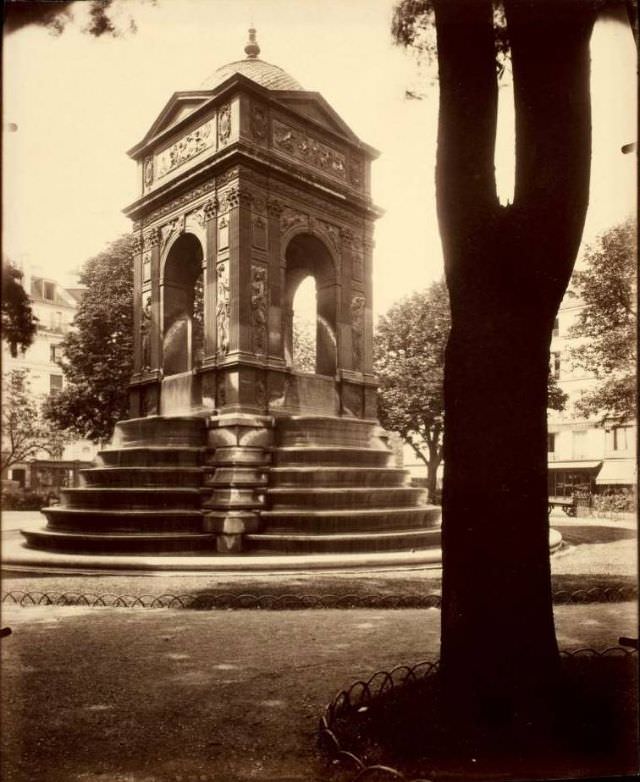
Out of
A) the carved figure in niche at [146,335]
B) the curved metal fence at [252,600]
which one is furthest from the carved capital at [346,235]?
the curved metal fence at [252,600]

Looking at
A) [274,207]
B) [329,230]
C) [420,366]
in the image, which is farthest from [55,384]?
[329,230]

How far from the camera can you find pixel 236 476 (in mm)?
11695

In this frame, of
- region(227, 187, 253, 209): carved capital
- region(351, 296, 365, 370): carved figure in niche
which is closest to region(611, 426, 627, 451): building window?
region(351, 296, 365, 370): carved figure in niche

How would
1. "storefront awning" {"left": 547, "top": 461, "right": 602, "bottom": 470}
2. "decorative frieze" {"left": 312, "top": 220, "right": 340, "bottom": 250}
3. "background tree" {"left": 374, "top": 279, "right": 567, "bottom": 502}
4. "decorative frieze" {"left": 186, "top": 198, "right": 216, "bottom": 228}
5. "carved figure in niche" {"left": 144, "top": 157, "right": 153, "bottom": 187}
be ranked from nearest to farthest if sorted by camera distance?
"storefront awning" {"left": 547, "top": 461, "right": 602, "bottom": 470} → "background tree" {"left": 374, "top": 279, "right": 567, "bottom": 502} → "carved figure in niche" {"left": 144, "top": 157, "right": 153, "bottom": 187} → "decorative frieze" {"left": 186, "top": 198, "right": 216, "bottom": 228} → "decorative frieze" {"left": 312, "top": 220, "right": 340, "bottom": 250}

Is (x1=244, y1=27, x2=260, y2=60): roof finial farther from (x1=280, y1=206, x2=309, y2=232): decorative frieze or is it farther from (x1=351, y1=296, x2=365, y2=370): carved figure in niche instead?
(x1=351, y1=296, x2=365, y2=370): carved figure in niche

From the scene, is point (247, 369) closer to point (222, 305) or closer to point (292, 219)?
point (222, 305)

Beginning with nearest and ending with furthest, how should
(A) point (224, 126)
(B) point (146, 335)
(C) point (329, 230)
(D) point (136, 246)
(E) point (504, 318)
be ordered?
(E) point (504, 318) → (D) point (136, 246) → (B) point (146, 335) → (A) point (224, 126) → (C) point (329, 230)

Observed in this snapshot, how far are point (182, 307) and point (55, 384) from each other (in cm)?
861

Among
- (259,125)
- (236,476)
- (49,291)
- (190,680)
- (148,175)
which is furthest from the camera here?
(259,125)

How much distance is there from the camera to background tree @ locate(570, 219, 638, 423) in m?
5.02

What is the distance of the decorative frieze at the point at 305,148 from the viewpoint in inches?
437

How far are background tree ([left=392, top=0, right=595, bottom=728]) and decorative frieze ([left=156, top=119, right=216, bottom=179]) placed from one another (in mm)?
8267

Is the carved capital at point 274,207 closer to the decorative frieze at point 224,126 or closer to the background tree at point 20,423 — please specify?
the decorative frieze at point 224,126

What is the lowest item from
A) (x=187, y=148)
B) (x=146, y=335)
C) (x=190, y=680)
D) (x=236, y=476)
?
(x=190, y=680)
